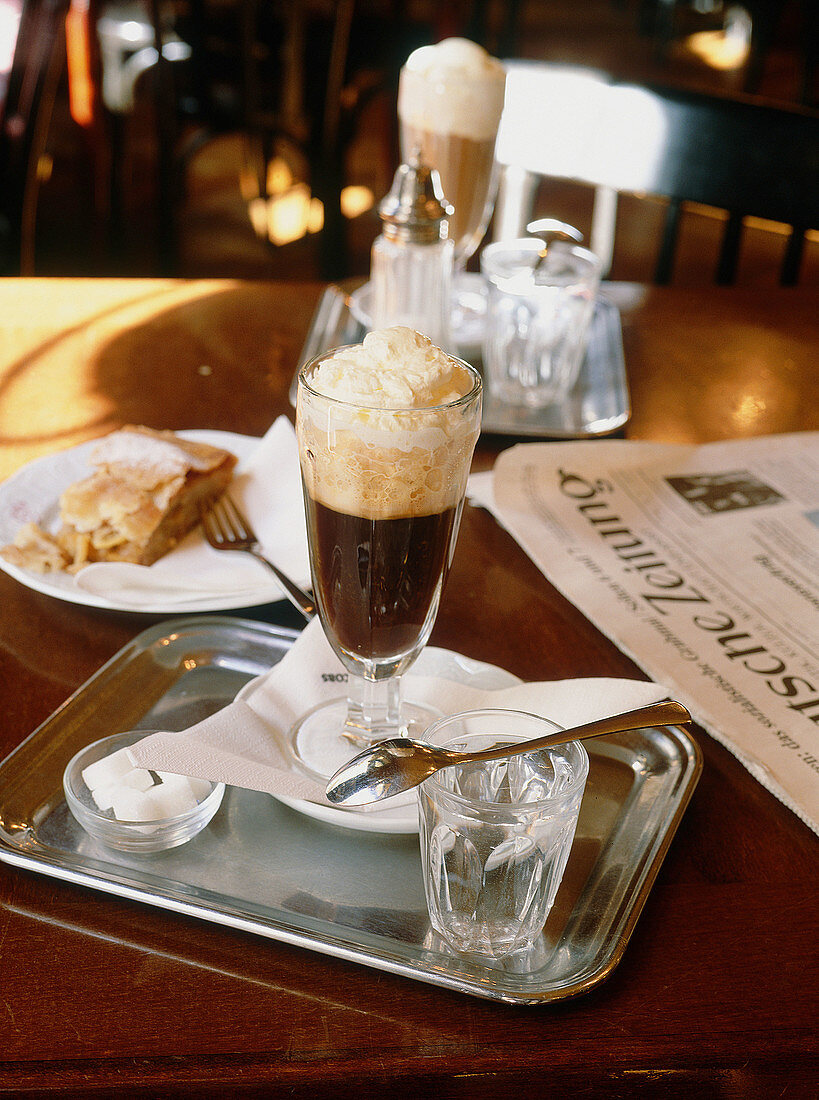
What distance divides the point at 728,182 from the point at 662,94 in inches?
5.3

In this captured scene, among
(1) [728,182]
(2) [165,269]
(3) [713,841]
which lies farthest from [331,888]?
(2) [165,269]

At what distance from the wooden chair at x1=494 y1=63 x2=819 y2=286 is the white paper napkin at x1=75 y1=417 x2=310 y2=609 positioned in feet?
1.98

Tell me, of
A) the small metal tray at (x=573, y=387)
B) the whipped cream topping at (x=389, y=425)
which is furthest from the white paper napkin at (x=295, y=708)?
the small metal tray at (x=573, y=387)

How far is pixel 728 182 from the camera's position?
1282mm

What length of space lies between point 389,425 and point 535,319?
502 mm

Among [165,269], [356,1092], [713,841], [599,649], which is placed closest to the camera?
[356,1092]

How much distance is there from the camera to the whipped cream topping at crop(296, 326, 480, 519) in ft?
1.46

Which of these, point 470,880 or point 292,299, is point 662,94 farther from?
point 470,880

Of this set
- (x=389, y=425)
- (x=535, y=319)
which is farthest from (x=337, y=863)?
(x=535, y=319)

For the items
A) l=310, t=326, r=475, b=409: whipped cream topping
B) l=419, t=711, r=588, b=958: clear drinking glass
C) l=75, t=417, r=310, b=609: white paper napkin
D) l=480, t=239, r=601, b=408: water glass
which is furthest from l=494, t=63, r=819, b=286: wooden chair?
l=419, t=711, r=588, b=958: clear drinking glass

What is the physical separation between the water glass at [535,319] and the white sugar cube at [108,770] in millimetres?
549

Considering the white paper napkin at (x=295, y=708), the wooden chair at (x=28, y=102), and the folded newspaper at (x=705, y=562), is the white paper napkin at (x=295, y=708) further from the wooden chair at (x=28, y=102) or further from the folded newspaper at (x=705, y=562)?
the wooden chair at (x=28, y=102)

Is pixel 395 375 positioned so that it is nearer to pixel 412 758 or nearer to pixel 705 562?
pixel 412 758

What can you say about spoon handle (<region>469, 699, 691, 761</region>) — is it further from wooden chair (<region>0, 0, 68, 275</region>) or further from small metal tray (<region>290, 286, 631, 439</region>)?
wooden chair (<region>0, 0, 68, 275</region>)
